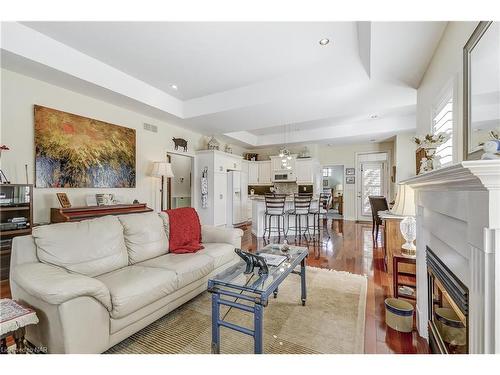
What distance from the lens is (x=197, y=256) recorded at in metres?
2.49

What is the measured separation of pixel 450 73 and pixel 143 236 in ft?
10.6

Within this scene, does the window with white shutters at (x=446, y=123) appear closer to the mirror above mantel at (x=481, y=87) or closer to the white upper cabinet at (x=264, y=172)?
the mirror above mantel at (x=481, y=87)

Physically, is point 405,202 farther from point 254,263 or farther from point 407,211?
point 254,263

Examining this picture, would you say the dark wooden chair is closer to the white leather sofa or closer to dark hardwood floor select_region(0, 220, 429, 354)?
dark hardwood floor select_region(0, 220, 429, 354)

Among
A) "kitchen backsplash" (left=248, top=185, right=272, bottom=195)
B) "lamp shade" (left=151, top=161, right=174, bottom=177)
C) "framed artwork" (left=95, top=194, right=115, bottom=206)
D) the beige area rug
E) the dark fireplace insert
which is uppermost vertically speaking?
"lamp shade" (left=151, top=161, right=174, bottom=177)

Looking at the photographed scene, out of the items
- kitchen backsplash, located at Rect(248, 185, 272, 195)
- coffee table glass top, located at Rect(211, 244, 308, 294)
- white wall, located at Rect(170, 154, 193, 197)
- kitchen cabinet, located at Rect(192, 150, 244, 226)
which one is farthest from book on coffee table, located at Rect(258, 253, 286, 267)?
kitchen backsplash, located at Rect(248, 185, 272, 195)

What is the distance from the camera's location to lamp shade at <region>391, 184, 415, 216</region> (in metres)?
2.42

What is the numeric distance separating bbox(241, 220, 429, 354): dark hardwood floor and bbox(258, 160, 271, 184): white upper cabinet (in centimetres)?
188

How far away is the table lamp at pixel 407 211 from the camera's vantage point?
7.97 ft

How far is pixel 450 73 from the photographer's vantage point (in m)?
2.03

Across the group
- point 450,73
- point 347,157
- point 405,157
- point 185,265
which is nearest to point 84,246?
point 185,265

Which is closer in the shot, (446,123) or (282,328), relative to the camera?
(282,328)
